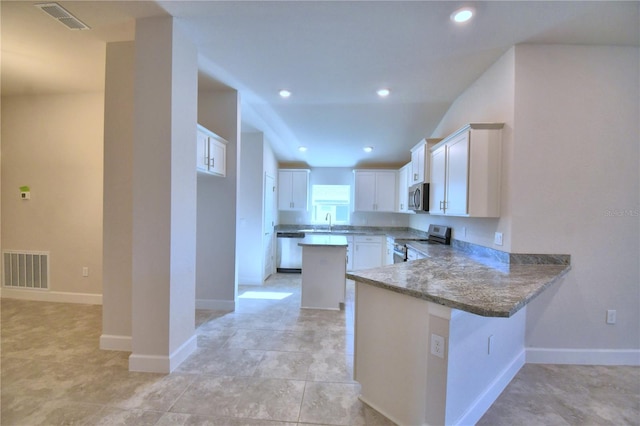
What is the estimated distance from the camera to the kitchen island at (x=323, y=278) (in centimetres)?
365

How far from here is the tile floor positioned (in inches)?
65.6

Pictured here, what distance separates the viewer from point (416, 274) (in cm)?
188

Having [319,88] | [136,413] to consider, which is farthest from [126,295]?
[319,88]

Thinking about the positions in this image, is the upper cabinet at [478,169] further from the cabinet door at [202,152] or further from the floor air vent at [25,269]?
the floor air vent at [25,269]

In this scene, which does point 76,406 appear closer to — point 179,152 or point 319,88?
point 179,152

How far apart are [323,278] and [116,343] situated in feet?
7.70

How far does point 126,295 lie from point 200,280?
1.08 metres

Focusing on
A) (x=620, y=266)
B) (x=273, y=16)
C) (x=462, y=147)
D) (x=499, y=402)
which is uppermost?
(x=273, y=16)

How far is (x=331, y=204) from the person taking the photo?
21.5ft

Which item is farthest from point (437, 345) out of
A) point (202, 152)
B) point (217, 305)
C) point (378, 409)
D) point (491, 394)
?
point (217, 305)

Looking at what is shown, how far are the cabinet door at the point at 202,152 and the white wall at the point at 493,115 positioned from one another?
3.00 m

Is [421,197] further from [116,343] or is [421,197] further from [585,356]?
[116,343]

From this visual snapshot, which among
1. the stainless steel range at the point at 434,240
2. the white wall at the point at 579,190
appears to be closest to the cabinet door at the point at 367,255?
the stainless steel range at the point at 434,240

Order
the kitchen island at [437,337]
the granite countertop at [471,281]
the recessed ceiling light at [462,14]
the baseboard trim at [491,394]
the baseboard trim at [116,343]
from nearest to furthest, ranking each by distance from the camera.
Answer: the granite countertop at [471,281]
the kitchen island at [437,337]
the baseboard trim at [491,394]
the recessed ceiling light at [462,14]
the baseboard trim at [116,343]
